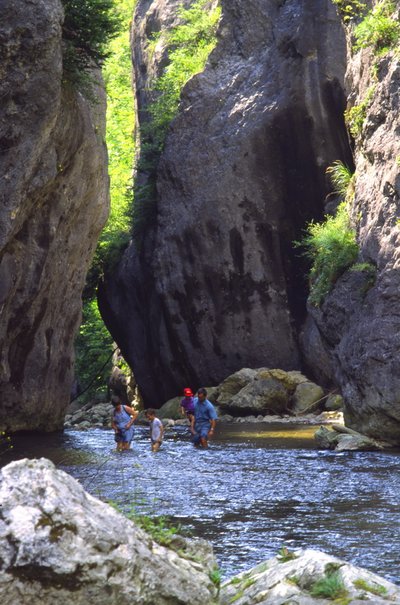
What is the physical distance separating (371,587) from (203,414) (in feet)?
47.6

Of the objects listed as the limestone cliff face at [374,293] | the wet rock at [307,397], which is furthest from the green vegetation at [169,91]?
the limestone cliff face at [374,293]

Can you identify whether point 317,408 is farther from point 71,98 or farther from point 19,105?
point 19,105

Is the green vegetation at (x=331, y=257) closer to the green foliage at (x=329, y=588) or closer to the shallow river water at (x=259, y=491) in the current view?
the shallow river water at (x=259, y=491)

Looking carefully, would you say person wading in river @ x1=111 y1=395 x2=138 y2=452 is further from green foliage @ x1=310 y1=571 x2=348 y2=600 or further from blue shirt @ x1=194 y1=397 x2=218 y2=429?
green foliage @ x1=310 y1=571 x2=348 y2=600

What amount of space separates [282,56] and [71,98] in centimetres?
1644

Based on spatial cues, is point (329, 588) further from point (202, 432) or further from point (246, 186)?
point (246, 186)

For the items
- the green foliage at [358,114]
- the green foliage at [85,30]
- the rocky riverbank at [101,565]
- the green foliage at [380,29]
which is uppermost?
the green foliage at [380,29]

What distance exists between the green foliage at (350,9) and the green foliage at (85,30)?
751 cm

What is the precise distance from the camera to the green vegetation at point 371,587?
575cm

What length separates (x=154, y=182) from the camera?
38.2 meters

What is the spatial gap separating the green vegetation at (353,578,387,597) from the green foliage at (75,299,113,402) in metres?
43.7

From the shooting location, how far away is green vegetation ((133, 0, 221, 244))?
3803cm

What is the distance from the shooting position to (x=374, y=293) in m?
19.9

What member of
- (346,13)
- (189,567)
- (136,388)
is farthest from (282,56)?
(189,567)
